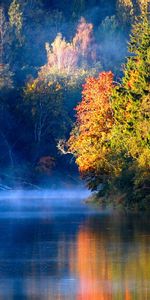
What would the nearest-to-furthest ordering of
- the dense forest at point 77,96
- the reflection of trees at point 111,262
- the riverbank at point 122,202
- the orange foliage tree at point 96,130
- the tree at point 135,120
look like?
the reflection of trees at point 111,262 < the riverbank at point 122,202 < the tree at point 135,120 < the dense forest at point 77,96 < the orange foliage tree at point 96,130

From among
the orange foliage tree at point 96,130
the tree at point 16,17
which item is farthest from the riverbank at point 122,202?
the tree at point 16,17

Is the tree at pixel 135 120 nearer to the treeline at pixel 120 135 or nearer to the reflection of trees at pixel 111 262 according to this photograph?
the treeline at pixel 120 135

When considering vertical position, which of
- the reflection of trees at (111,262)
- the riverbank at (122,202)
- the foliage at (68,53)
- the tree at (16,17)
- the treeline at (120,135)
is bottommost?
the reflection of trees at (111,262)

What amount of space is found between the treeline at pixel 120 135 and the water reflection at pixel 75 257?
14.4 feet

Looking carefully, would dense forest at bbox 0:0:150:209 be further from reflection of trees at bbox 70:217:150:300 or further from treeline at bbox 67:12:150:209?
reflection of trees at bbox 70:217:150:300

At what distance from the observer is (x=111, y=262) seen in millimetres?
28438

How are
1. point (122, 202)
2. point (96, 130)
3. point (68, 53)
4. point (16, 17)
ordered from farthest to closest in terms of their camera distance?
1. point (16, 17)
2. point (68, 53)
3. point (96, 130)
4. point (122, 202)

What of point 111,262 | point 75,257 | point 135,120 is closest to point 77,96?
point 135,120

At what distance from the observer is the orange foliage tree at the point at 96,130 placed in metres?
60.2

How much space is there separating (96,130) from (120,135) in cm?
447

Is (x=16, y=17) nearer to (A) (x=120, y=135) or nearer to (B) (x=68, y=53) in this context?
(B) (x=68, y=53)

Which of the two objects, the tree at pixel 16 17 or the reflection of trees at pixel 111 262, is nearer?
the reflection of trees at pixel 111 262

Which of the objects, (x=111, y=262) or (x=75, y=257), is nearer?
(x=111, y=262)

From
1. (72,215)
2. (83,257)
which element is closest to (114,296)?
(83,257)
